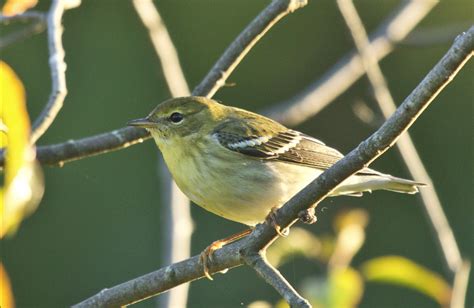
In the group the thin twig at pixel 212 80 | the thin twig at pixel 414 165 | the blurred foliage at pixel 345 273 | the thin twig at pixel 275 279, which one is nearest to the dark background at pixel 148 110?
the thin twig at pixel 414 165

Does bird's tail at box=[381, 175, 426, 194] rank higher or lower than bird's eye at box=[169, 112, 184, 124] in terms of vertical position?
lower

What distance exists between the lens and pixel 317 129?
7910 millimetres

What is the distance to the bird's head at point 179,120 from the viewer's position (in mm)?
4131

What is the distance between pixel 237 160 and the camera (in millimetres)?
3896

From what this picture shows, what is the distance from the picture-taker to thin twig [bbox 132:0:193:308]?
3972 mm

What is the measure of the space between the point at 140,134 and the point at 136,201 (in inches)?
150

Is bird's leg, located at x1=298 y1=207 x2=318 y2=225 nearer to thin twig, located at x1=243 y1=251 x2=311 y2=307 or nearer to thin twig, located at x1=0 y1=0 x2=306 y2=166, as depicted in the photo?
thin twig, located at x1=243 y1=251 x2=311 y2=307

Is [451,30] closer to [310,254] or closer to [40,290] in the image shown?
[310,254]

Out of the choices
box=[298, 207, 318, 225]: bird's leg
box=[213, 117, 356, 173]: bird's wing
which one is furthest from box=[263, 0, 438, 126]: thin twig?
box=[298, 207, 318, 225]: bird's leg

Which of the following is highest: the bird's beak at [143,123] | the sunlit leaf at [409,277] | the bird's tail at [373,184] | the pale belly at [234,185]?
the bird's beak at [143,123]

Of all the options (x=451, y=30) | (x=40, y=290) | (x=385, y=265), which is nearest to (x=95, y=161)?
(x=40, y=290)

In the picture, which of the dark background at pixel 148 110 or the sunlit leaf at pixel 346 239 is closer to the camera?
the sunlit leaf at pixel 346 239

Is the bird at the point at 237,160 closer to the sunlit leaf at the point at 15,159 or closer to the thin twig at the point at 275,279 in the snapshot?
the thin twig at the point at 275,279

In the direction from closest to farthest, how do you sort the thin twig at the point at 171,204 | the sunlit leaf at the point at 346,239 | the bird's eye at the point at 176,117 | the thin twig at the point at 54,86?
the sunlit leaf at the point at 346,239 → the thin twig at the point at 54,86 → the thin twig at the point at 171,204 → the bird's eye at the point at 176,117
